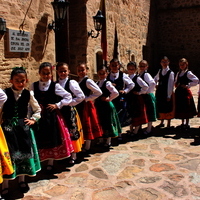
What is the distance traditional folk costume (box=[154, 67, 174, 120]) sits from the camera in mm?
5313

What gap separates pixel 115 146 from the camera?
4.55 meters

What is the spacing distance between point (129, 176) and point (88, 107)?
1251 millimetres

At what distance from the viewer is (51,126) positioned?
3301 mm

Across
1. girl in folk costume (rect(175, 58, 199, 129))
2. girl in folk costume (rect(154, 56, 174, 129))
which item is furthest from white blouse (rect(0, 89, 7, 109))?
girl in folk costume (rect(175, 58, 199, 129))

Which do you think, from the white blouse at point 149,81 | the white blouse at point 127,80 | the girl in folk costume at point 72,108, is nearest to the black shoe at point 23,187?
the girl in folk costume at point 72,108

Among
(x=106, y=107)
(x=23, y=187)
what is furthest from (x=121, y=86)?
(x=23, y=187)

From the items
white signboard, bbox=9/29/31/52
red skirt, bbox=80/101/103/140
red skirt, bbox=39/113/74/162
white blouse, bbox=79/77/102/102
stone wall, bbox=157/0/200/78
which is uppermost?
stone wall, bbox=157/0/200/78

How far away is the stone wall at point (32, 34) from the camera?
17.0 feet

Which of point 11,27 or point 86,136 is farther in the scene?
point 11,27

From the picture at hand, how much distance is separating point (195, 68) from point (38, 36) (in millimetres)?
12496

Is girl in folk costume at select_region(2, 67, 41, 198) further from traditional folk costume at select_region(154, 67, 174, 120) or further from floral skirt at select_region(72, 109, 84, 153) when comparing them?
traditional folk costume at select_region(154, 67, 174, 120)

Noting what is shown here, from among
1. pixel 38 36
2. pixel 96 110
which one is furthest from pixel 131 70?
pixel 38 36

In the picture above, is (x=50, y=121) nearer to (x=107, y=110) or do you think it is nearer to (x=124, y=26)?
(x=107, y=110)

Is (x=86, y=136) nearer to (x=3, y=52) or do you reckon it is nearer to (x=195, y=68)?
(x=3, y=52)
